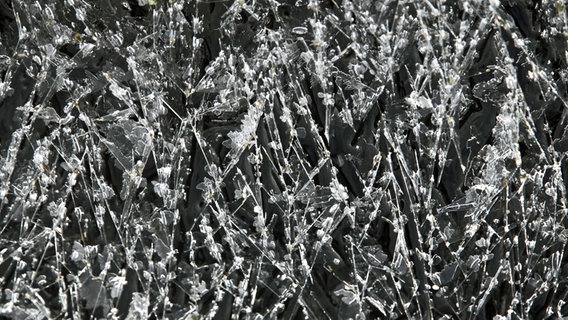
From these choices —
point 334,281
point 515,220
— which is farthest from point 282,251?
point 515,220

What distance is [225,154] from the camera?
1.83 feet

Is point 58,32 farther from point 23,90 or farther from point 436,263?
point 436,263

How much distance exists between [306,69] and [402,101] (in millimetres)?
74

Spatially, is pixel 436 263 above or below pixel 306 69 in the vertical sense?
below

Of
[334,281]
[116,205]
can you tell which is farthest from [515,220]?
[116,205]

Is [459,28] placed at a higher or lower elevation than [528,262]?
higher

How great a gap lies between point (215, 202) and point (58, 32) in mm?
169

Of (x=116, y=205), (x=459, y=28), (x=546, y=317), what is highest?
(x=459, y=28)

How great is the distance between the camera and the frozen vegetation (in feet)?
1.81

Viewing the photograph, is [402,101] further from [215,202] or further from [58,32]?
[58,32]

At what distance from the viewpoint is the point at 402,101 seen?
0.55 metres

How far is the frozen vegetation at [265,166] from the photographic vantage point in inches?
21.7

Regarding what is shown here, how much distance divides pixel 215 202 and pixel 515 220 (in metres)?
0.22

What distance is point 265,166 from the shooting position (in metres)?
0.56
